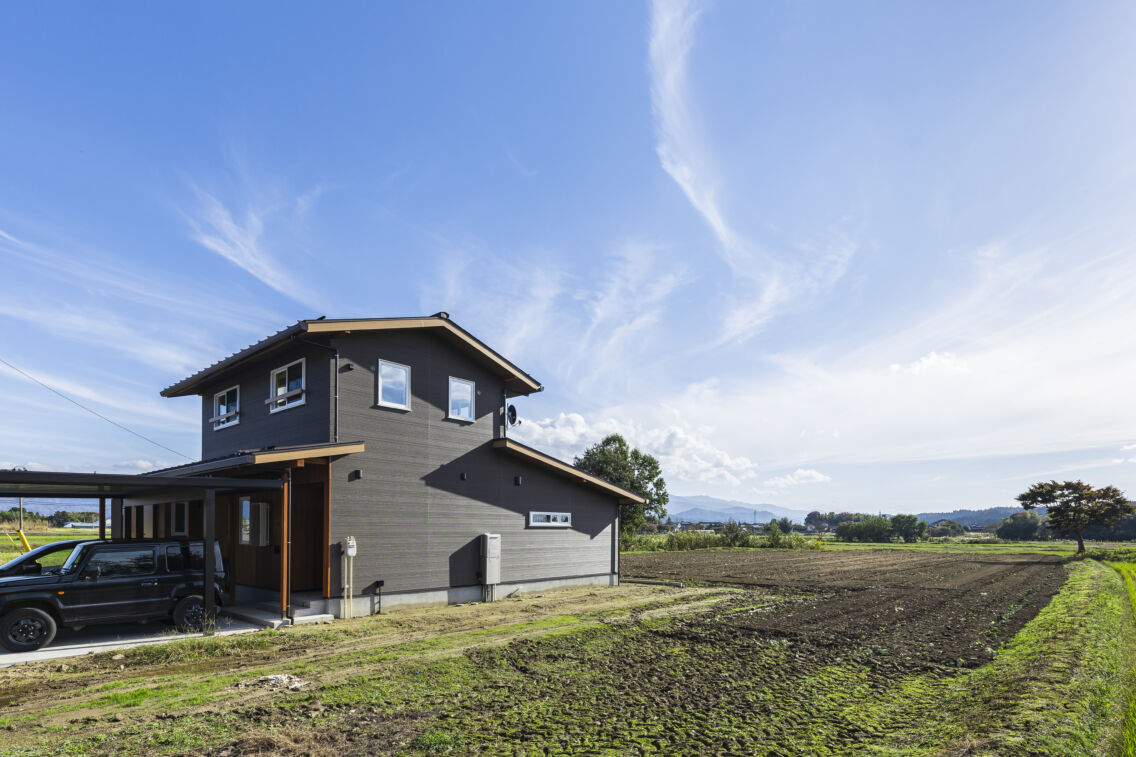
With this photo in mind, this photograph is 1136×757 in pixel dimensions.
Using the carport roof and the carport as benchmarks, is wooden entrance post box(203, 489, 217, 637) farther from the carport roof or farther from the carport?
the carport roof

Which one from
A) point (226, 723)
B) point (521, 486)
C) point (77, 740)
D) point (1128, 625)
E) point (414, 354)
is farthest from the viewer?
point (521, 486)

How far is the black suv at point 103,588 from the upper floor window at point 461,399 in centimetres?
640

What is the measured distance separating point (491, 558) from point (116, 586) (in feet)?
27.0

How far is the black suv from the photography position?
10.6 m

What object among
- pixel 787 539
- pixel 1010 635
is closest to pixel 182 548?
pixel 1010 635

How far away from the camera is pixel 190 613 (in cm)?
1226

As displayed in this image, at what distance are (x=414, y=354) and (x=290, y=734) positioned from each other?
35.2ft

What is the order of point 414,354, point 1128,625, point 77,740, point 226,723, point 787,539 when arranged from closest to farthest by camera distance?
point 77,740 < point 226,723 < point 1128,625 < point 414,354 < point 787,539

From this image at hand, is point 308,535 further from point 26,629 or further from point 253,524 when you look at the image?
point 26,629

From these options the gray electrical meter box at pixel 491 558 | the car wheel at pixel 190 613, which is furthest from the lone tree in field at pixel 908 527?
the car wheel at pixel 190 613

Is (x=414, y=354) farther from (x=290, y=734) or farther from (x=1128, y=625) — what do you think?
(x=1128, y=625)

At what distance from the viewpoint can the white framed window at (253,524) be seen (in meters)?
15.4

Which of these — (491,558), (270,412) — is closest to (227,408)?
(270,412)

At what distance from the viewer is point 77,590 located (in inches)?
437
